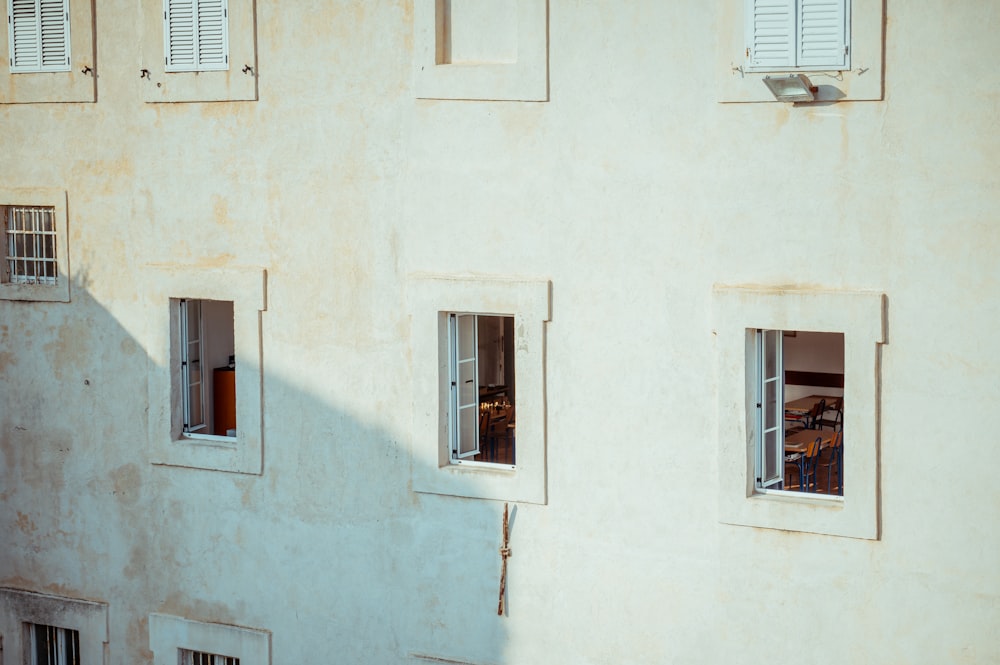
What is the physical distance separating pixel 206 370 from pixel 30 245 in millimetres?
2119

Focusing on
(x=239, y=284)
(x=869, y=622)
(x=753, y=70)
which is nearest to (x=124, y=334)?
(x=239, y=284)

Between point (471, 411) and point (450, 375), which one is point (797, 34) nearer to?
point (450, 375)

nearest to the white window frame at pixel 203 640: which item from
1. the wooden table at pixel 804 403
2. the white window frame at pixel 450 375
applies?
the white window frame at pixel 450 375

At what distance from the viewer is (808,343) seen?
1891cm

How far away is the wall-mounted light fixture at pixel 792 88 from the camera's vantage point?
9242 mm

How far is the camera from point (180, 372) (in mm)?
12438

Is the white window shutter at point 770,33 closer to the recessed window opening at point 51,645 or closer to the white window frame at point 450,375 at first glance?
the white window frame at point 450,375

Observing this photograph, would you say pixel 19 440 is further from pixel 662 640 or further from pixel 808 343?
pixel 808 343

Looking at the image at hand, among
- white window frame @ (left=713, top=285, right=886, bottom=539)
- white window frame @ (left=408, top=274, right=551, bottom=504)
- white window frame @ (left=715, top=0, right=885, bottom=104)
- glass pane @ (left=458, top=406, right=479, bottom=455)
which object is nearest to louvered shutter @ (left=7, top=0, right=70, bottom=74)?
white window frame @ (left=408, top=274, right=551, bottom=504)

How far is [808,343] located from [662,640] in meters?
9.22

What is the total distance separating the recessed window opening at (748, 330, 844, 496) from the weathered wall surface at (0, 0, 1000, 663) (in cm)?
42

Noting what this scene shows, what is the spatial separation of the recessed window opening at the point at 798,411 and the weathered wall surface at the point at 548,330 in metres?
0.42

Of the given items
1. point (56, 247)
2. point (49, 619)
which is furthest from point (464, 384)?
point (49, 619)

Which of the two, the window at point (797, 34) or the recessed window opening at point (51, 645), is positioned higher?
the window at point (797, 34)
